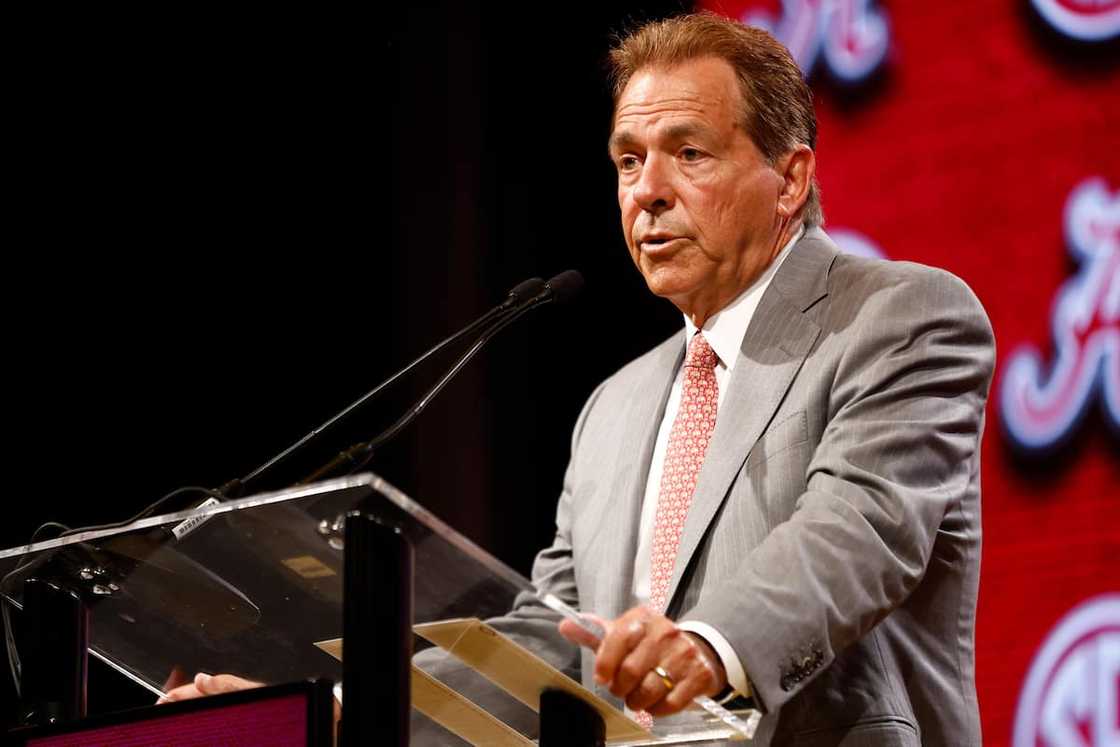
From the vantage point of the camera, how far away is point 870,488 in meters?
1.78

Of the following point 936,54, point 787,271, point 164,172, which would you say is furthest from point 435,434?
point 787,271

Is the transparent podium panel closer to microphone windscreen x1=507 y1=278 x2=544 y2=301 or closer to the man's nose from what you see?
microphone windscreen x1=507 y1=278 x2=544 y2=301

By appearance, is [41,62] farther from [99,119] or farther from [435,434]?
[435,434]

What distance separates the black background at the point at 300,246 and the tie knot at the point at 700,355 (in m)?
1.64

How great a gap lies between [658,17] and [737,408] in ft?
7.39

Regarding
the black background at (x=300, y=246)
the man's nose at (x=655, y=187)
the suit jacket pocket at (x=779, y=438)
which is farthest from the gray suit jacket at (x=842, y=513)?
the black background at (x=300, y=246)

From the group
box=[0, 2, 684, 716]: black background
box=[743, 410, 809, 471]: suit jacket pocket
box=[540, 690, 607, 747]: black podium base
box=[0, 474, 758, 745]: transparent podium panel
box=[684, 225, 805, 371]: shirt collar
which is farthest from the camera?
box=[0, 2, 684, 716]: black background

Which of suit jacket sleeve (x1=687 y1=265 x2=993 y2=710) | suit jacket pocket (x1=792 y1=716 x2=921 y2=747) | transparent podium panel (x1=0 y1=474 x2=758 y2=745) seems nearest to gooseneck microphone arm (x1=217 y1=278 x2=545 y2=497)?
transparent podium panel (x1=0 y1=474 x2=758 y2=745)

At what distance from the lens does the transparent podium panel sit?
1.37 m

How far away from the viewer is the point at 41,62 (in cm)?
399

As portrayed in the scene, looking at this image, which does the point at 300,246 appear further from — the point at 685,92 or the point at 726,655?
the point at 726,655

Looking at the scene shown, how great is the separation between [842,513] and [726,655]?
0.29 m

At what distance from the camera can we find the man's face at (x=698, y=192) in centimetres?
228

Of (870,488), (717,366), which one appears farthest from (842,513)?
(717,366)
